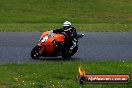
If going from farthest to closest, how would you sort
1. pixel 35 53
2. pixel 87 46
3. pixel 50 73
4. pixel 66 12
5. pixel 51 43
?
pixel 66 12 → pixel 87 46 → pixel 35 53 → pixel 51 43 → pixel 50 73

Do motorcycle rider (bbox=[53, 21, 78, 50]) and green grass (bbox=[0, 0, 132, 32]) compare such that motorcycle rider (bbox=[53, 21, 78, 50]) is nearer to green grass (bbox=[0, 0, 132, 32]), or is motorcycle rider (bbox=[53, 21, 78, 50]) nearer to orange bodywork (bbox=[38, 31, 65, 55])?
orange bodywork (bbox=[38, 31, 65, 55])

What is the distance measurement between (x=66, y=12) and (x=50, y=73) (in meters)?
24.6

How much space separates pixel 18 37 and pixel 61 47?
5.90 metres

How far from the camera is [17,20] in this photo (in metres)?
30.7

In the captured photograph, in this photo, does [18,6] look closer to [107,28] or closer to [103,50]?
[107,28]

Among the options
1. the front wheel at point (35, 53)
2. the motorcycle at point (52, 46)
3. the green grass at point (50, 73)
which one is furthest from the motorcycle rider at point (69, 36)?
the green grass at point (50, 73)

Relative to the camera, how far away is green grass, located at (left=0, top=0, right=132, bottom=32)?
30.4 metres

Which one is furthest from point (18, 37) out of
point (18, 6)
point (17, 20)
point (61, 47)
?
point (18, 6)

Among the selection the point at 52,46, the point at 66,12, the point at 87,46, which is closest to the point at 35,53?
the point at 52,46

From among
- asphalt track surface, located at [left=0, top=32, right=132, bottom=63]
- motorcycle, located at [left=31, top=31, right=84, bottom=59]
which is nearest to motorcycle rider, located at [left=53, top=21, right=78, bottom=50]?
motorcycle, located at [left=31, top=31, right=84, bottom=59]

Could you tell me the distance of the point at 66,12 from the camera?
35.7 meters

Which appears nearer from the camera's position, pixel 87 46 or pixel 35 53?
pixel 35 53

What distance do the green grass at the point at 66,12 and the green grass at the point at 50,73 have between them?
620 inches

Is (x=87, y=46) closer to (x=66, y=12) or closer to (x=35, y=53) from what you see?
(x=35, y=53)
